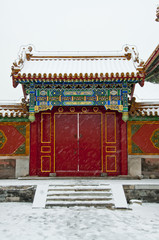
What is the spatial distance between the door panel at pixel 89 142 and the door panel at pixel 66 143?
0.74 ft

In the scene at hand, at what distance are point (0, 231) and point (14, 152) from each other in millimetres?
4710

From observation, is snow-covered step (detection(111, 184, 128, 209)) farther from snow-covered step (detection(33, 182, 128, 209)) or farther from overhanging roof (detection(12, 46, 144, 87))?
overhanging roof (detection(12, 46, 144, 87))

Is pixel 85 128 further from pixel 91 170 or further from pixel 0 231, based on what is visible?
pixel 0 231

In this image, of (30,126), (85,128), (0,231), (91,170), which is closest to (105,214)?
(0,231)

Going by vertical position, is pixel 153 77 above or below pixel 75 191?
above

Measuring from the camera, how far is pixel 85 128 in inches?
405

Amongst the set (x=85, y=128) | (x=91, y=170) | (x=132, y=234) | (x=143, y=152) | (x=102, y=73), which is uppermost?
(x=102, y=73)

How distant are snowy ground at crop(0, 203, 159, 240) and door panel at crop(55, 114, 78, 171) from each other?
2.67 meters

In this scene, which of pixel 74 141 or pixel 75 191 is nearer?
pixel 75 191

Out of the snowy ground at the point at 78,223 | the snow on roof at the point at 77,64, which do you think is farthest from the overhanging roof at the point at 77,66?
the snowy ground at the point at 78,223

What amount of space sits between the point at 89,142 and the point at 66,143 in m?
0.86

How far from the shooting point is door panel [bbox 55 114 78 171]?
33.1 ft

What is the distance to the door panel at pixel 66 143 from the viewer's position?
1009 centimetres

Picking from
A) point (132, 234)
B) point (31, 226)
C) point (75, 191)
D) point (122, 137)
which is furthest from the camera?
point (122, 137)
